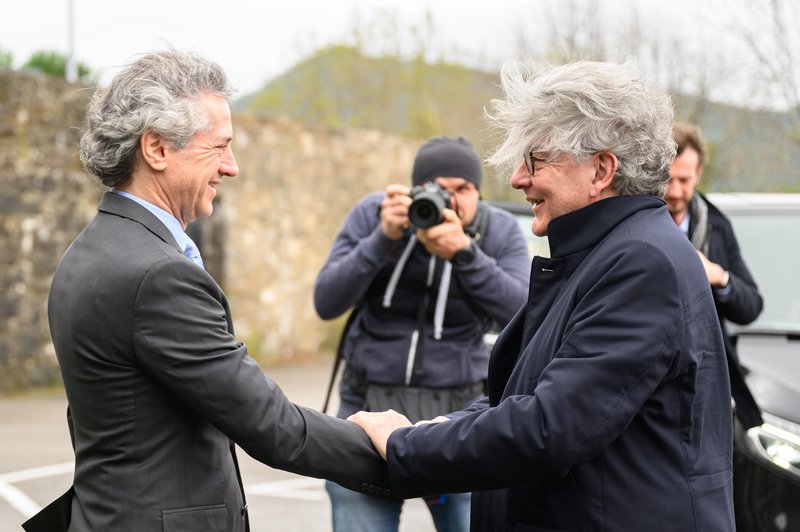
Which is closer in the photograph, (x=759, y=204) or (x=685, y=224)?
(x=685, y=224)

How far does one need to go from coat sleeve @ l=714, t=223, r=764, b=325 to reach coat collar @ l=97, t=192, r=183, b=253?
8.68 ft

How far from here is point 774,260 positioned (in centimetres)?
557

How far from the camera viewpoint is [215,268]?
39.1 ft

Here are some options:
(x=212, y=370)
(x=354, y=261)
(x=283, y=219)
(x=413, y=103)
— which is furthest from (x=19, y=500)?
(x=413, y=103)

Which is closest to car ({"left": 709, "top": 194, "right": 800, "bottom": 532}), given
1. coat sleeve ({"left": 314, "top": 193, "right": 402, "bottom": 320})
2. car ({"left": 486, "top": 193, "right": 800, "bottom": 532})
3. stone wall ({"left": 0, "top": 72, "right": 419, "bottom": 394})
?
car ({"left": 486, "top": 193, "right": 800, "bottom": 532})

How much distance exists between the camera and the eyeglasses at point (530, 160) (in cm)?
256

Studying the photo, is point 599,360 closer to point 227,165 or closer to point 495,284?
point 227,165

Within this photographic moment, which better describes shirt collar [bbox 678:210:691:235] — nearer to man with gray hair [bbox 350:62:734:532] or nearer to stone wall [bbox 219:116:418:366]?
man with gray hair [bbox 350:62:734:532]

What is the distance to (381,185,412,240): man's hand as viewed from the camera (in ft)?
12.9

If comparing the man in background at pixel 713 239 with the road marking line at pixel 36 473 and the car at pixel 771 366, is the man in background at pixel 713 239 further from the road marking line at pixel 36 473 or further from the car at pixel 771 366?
the road marking line at pixel 36 473

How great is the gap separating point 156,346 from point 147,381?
3.9 inches

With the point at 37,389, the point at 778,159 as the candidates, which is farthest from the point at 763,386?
the point at 778,159

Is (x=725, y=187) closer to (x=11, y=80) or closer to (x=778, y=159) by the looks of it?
(x=778, y=159)

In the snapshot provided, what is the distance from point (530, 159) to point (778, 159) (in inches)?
634
